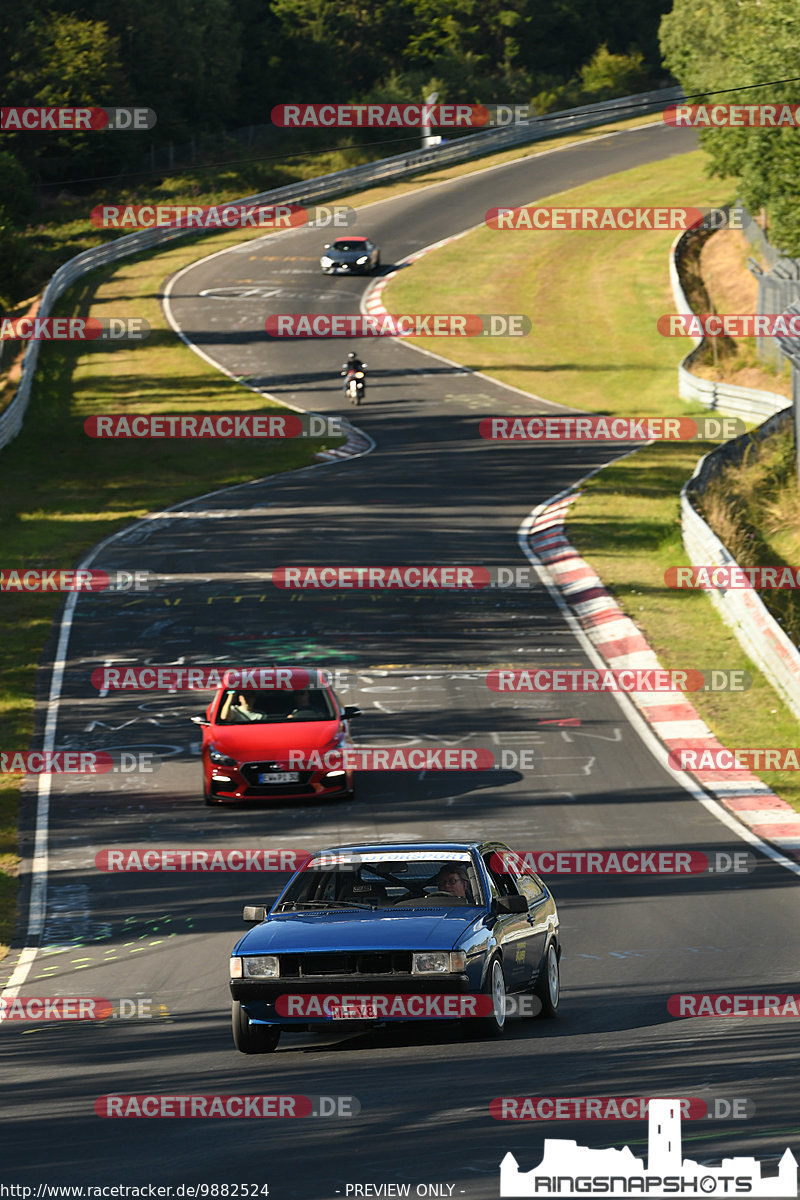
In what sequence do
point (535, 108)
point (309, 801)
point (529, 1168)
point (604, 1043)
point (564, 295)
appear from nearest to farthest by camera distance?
point (529, 1168)
point (604, 1043)
point (309, 801)
point (564, 295)
point (535, 108)

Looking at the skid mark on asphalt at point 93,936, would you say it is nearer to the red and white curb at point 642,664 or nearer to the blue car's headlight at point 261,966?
the blue car's headlight at point 261,966

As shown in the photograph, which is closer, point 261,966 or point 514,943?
point 261,966

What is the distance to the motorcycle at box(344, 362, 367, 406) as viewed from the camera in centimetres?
4744

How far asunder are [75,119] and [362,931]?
75.7 m

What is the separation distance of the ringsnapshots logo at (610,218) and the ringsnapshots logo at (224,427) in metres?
28.1

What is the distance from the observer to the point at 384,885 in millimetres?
10797

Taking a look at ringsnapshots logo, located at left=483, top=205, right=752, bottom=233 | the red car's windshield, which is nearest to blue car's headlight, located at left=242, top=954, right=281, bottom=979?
the red car's windshield

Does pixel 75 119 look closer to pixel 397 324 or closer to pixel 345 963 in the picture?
pixel 397 324

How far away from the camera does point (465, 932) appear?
9.77m

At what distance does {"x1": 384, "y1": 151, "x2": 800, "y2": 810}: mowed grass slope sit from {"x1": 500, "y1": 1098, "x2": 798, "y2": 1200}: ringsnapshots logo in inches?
487

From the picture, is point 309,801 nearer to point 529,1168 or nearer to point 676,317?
point 529,1168

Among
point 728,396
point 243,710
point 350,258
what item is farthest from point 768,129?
point 243,710

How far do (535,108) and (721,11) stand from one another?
33.6 meters

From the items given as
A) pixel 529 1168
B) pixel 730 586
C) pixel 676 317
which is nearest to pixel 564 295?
pixel 676 317
